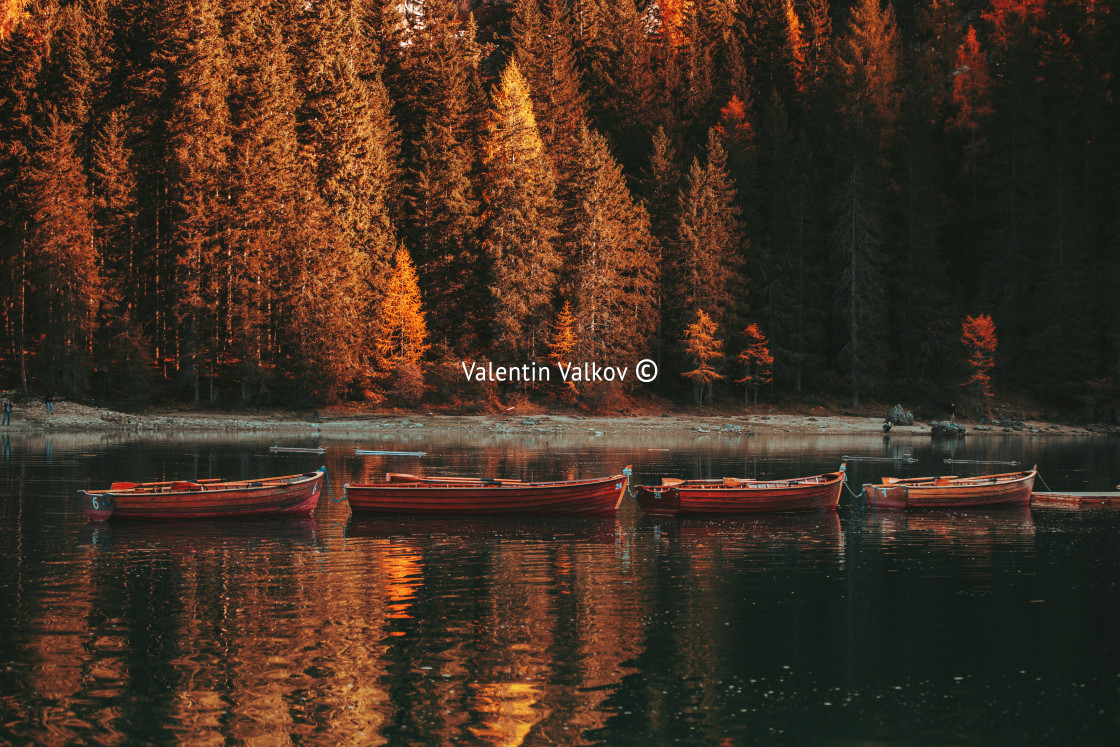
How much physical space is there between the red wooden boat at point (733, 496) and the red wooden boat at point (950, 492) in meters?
1.75

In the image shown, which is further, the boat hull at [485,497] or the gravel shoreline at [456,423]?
the gravel shoreline at [456,423]

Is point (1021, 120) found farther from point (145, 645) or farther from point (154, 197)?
point (145, 645)

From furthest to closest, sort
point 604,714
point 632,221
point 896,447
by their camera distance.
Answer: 1. point 632,221
2. point 896,447
3. point 604,714

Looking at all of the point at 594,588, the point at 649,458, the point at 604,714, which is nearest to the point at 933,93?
the point at 649,458

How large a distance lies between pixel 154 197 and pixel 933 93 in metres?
68.1

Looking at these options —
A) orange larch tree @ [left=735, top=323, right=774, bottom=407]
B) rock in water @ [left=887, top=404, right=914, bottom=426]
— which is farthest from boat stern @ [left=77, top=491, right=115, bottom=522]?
rock in water @ [left=887, top=404, right=914, bottom=426]

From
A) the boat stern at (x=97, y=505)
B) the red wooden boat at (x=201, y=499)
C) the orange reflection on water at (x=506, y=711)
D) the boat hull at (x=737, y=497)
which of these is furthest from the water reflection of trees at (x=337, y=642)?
the boat hull at (x=737, y=497)

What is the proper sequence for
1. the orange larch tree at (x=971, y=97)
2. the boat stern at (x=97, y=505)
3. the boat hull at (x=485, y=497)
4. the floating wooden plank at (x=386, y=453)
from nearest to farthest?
the boat stern at (x=97, y=505), the boat hull at (x=485, y=497), the floating wooden plank at (x=386, y=453), the orange larch tree at (x=971, y=97)

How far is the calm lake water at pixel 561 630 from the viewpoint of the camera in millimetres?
11836

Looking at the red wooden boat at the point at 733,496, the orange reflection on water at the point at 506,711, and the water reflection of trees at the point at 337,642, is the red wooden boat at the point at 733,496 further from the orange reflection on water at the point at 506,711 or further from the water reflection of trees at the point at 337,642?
the orange reflection on water at the point at 506,711

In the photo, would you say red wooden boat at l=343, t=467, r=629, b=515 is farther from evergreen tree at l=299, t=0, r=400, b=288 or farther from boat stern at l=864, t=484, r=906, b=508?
evergreen tree at l=299, t=0, r=400, b=288

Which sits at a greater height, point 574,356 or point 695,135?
point 695,135

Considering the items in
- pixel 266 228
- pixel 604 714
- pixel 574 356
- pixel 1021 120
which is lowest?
pixel 604 714

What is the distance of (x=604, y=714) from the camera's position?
473 inches
